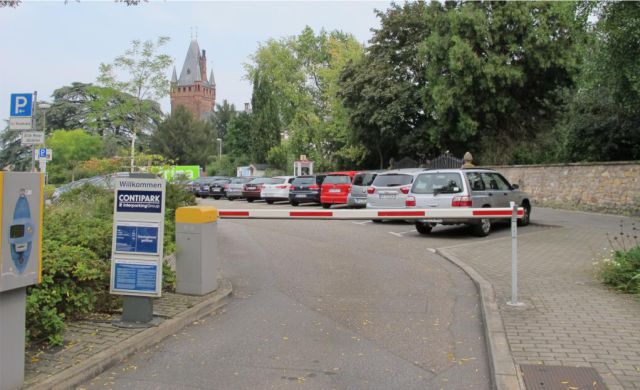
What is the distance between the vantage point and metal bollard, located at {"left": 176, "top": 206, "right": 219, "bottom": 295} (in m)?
7.14

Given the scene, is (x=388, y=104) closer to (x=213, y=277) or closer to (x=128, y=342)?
(x=213, y=277)

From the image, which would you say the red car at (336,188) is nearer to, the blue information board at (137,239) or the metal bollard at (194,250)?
the metal bollard at (194,250)

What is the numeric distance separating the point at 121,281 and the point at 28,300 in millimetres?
1152

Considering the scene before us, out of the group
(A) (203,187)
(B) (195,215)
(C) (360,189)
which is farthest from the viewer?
(A) (203,187)

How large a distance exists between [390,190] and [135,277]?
38.4 feet

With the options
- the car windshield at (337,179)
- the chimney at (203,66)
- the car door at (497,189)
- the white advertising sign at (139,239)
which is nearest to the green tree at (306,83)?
the car windshield at (337,179)

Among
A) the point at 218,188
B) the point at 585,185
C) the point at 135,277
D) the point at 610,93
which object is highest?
the point at 610,93

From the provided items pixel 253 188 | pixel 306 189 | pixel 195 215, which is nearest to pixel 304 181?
pixel 306 189

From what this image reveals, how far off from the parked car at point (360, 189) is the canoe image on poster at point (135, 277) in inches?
588

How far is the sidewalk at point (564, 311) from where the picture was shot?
473cm

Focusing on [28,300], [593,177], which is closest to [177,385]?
[28,300]

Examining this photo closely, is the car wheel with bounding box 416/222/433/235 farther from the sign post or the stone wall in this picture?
the sign post

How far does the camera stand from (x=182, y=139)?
295 ft

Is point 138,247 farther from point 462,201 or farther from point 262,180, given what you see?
point 262,180
